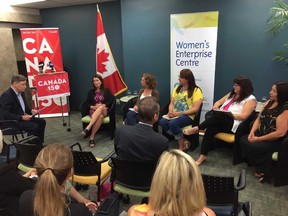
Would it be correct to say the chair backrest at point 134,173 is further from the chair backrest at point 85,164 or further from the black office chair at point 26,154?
the black office chair at point 26,154

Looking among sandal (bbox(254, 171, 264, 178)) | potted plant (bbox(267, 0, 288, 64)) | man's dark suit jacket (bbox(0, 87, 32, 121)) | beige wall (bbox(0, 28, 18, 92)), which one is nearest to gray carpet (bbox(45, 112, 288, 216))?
sandal (bbox(254, 171, 264, 178))

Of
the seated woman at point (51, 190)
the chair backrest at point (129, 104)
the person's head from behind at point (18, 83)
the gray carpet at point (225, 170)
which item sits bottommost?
the gray carpet at point (225, 170)

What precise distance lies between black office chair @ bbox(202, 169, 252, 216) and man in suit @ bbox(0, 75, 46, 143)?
2.92 m

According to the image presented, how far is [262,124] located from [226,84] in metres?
1.41

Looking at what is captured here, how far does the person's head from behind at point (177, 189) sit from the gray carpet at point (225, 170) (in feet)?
5.35

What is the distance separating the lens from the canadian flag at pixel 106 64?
4848 mm

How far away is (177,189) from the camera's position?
1067mm

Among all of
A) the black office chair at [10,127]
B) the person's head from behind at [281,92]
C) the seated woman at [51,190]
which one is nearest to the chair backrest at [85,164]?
the seated woman at [51,190]

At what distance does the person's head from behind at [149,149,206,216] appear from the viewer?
1.07 metres

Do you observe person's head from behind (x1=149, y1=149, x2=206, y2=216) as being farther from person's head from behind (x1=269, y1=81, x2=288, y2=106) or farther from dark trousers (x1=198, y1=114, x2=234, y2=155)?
dark trousers (x1=198, y1=114, x2=234, y2=155)

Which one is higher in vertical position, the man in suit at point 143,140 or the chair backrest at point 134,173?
the man in suit at point 143,140

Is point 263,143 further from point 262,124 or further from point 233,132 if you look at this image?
point 233,132

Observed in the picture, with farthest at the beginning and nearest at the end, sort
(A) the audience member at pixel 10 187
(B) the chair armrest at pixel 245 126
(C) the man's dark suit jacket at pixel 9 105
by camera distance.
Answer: (C) the man's dark suit jacket at pixel 9 105 → (B) the chair armrest at pixel 245 126 → (A) the audience member at pixel 10 187

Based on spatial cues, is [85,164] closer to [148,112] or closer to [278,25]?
[148,112]
